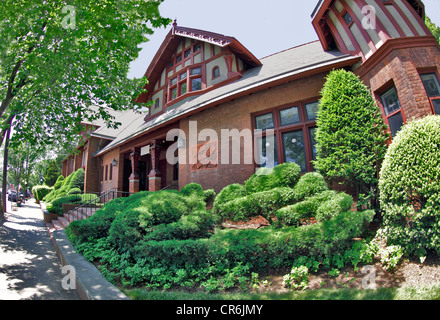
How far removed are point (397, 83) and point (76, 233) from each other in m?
8.61

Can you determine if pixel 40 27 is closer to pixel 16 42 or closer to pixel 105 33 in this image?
pixel 16 42

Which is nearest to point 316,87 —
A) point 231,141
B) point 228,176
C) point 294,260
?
point 231,141

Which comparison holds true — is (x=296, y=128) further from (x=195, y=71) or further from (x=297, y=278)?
(x=195, y=71)

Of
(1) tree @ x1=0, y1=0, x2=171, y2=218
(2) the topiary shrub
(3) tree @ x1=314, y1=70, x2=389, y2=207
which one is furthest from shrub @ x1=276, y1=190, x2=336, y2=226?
(1) tree @ x1=0, y1=0, x2=171, y2=218

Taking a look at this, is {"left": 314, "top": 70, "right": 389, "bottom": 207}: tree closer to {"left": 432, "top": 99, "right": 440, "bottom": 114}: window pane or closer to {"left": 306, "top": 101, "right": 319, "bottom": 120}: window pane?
{"left": 432, "top": 99, "right": 440, "bottom": 114}: window pane

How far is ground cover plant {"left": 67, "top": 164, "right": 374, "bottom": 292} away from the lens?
4055 millimetres

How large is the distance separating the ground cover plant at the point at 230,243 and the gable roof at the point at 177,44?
8.12 metres

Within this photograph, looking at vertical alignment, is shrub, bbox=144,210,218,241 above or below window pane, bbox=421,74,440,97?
below

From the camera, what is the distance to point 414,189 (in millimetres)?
4004

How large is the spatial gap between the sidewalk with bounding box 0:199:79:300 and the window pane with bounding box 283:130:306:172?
6359 millimetres

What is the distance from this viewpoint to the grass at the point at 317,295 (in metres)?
Result: 3.05

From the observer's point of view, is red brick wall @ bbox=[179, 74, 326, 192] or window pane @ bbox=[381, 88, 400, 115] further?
red brick wall @ bbox=[179, 74, 326, 192]

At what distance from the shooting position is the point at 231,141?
888 cm

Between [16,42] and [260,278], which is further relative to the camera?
[16,42]
